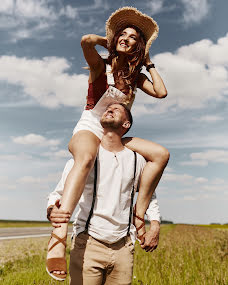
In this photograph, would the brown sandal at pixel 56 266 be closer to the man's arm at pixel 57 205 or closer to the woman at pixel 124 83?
the man's arm at pixel 57 205

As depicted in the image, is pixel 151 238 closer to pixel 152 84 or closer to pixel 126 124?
pixel 126 124

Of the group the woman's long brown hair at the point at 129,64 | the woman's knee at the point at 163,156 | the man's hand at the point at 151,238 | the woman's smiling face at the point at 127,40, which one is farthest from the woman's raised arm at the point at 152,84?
the man's hand at the point at 151,238

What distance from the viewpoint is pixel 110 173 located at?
3.25 m

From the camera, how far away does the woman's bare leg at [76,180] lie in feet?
9.43

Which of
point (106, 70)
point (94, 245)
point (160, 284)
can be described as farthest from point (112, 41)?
point (160, 284)

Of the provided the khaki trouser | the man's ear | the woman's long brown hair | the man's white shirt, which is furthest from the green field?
the woman's long brown hair

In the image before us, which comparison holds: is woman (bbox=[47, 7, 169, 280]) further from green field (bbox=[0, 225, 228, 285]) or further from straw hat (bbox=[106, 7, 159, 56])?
green field (bbox=[0, 225, 228, 285])

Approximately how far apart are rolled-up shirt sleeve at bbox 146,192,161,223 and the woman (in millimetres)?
99

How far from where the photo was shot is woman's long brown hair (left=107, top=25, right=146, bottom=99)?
372 centimetres

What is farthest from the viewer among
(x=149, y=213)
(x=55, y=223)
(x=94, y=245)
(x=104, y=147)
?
(x=149, y=213)

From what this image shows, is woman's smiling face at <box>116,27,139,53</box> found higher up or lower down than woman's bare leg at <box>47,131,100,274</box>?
higher up

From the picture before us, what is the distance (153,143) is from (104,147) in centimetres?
55

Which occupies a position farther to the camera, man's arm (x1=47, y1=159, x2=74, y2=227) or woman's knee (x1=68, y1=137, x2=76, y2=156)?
woman's knee (x1=68, y1=137, x2=76, y2=156)

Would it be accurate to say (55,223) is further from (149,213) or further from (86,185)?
(149,213)
